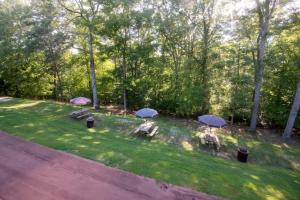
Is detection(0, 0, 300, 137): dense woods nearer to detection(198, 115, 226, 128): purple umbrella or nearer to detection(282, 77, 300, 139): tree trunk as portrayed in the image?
detection(282, 77, 300, 139): tree trunk

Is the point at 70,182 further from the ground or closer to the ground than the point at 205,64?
closer to the ground

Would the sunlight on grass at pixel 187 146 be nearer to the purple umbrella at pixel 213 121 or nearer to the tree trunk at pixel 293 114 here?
the purple umbrella at pixel 213 121

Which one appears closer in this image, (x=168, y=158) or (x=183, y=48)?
(x=168, y=158)

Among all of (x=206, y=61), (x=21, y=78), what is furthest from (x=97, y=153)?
(x=21, y=78)

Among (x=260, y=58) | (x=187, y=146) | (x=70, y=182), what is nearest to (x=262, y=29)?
(x=260, y=58)

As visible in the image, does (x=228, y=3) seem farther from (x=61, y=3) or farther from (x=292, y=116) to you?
(x=61, y=3)

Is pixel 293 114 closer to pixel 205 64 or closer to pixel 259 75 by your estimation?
pixel 259 75
